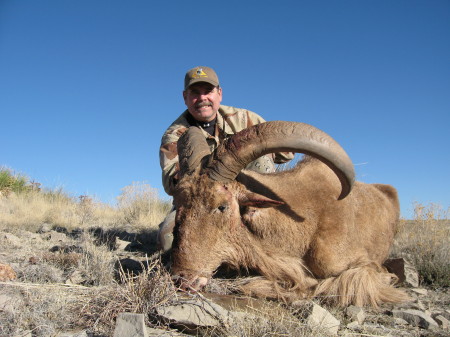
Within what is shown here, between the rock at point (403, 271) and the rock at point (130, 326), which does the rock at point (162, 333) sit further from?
the rock at point (403, 271)

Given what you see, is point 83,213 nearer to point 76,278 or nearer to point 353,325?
point 76,278

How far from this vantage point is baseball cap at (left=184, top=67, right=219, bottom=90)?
20.0 ft

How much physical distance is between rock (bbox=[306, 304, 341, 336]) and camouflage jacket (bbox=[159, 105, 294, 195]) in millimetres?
3191

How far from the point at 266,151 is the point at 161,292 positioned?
1.61 m

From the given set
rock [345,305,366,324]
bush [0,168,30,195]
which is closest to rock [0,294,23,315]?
rock [345,305,366,324]

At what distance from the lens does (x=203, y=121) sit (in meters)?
6.64

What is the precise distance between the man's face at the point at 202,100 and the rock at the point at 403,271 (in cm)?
361

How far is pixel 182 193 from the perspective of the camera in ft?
11.9

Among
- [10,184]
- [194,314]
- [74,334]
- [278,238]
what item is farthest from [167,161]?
[10,184]

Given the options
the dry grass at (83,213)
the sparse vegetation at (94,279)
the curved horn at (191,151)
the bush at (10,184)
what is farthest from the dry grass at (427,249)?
the bush at (10,184)

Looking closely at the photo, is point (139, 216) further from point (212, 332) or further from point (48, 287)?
point (212, 332)

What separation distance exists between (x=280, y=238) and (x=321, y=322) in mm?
1167

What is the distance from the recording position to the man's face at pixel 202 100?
6.33 m

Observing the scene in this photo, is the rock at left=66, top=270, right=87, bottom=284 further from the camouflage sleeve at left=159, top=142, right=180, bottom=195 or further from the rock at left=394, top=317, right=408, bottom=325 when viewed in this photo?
the rock at left=394, top=317, right=408, bottom=325
